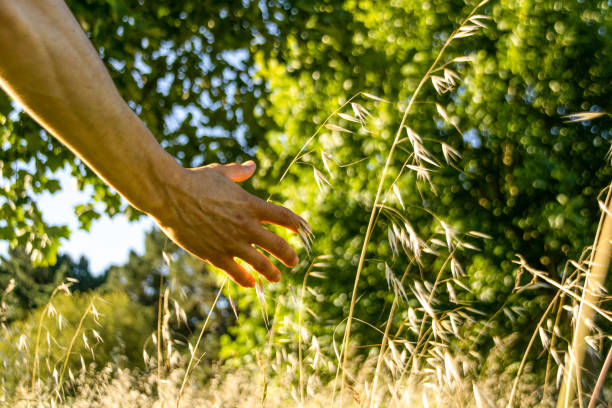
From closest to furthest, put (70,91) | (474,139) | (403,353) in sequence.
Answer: (70,91) < (403,353) < (474,139)

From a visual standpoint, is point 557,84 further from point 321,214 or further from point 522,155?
point 321,214

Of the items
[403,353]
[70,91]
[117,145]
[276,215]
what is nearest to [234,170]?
[276,215]

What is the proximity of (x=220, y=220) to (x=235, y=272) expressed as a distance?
5.4 inches

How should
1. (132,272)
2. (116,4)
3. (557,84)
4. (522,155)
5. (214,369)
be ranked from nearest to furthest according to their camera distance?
1. (214,369)
2. (116,4)
3. (557,84)
4. (522,155)
5. (132,272)

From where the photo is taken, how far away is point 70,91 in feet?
3.14

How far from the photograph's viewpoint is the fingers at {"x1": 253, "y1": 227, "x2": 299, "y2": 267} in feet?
4.05

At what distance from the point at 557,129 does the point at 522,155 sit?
0.34m

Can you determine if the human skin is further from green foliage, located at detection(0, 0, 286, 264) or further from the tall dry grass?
green foliage, located at detection(0, 0, 286, 264)

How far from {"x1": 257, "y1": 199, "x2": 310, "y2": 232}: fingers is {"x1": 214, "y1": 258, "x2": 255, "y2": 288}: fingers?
0.11 metres

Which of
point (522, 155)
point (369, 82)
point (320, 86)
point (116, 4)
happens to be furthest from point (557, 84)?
point (116, 4)

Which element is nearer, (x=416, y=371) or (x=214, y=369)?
(x=416, y=371)

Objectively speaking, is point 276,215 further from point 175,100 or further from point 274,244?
point 175,100

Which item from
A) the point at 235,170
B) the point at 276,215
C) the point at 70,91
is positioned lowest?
the point at 276,215

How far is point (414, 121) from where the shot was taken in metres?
4.43
